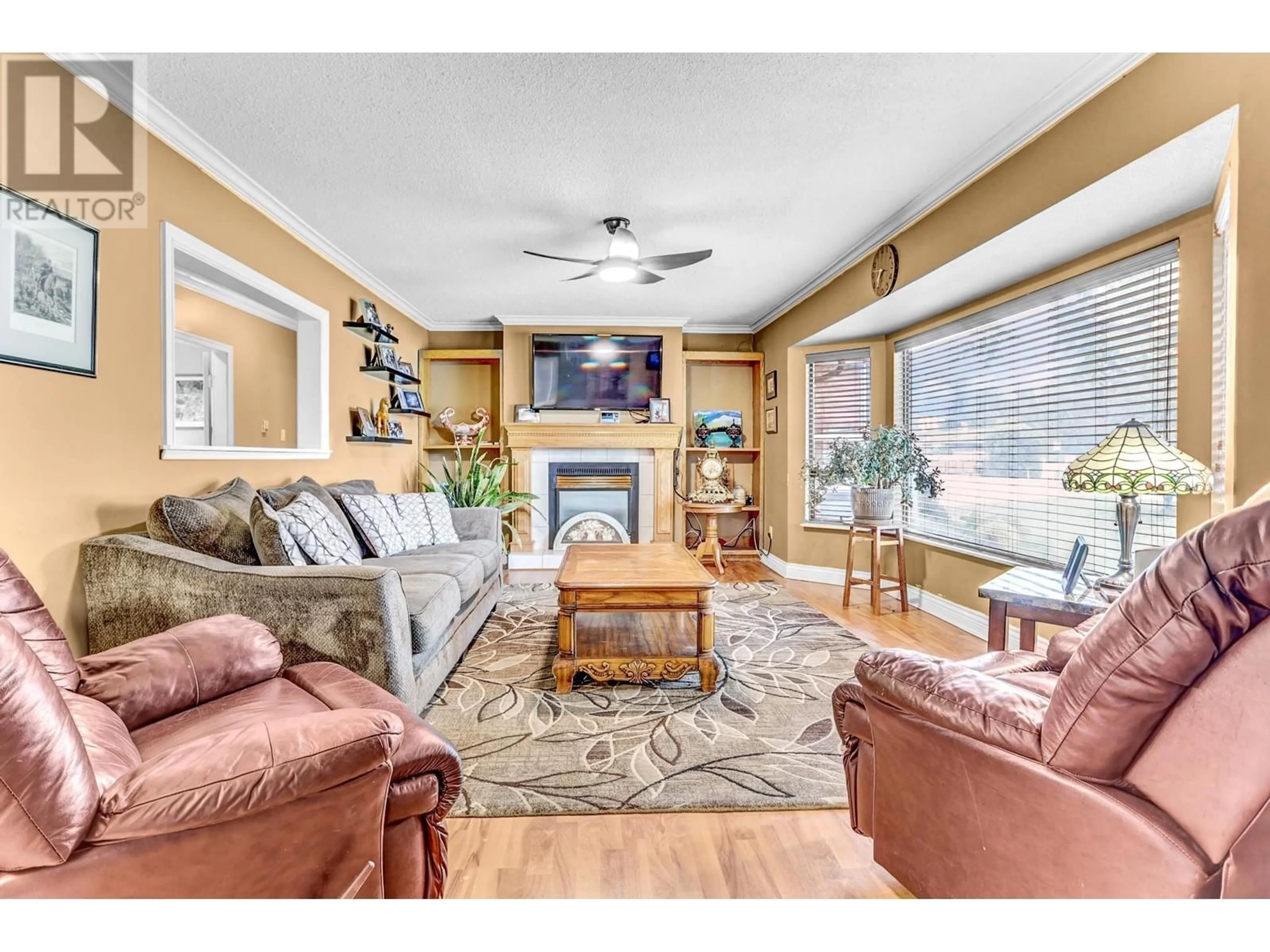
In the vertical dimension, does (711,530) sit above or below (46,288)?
below

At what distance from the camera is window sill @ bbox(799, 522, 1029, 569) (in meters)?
3.23

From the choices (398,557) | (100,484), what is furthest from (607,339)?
(100,484)

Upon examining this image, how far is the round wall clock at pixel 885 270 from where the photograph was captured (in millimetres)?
3320

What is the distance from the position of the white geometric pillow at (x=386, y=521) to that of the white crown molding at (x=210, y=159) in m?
1.56

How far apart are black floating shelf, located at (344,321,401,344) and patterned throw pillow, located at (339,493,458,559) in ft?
3.80

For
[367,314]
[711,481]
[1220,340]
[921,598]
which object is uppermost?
[367,314]

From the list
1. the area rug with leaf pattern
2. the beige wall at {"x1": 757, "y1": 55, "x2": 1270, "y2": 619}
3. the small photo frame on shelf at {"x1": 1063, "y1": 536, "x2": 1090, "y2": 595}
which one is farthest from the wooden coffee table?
the beige wall at {"x1": 757, "y1": 55, "x2": 1270, "y2": 619}

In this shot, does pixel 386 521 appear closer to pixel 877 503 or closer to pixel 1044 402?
pixel 877 503

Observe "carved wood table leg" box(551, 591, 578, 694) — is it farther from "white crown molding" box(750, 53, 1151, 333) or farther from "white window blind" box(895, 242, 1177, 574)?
"white crown molding" box(750, 53, 1151, 333)

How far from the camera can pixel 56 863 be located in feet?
2.76

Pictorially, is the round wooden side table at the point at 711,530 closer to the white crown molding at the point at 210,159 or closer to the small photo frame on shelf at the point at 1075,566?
the small photo frame on shelf at the point at 1075,566

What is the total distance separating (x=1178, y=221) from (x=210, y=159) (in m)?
4.07

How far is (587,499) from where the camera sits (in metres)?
5.60

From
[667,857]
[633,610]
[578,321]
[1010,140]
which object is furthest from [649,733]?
[578,321]
